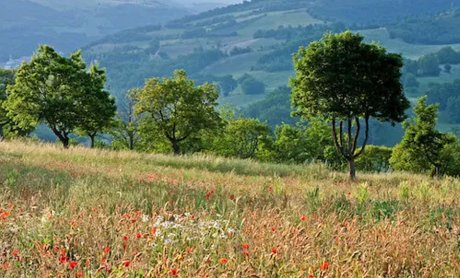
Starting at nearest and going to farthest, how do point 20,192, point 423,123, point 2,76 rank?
point 20,192, point 423,123, point 2,76

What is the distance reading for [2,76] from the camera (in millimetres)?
61219

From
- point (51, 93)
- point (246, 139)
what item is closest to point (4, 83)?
point (51, 93)

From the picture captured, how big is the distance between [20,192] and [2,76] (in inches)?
2322

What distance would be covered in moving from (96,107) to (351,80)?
20.9 metres

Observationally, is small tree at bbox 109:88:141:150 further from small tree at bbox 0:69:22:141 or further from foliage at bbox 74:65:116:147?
foliage at bbox 74:65:116:147

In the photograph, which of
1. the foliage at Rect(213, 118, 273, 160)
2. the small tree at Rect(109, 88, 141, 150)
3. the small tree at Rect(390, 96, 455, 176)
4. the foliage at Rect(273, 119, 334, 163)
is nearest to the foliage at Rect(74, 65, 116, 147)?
the small tree at Rect(109, 88, 141, 150)

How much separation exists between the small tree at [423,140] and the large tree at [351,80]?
28.7m

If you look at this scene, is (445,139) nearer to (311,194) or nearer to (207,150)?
(207,150)

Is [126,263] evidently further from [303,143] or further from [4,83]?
[303,143]

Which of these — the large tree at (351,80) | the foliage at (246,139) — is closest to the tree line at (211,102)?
the large tree at (351,80)

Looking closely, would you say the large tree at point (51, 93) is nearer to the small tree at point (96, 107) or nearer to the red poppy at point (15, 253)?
the small tree at point (96, 107)

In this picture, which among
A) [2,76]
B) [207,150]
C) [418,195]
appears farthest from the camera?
[207,150]

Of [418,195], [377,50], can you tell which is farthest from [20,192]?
[377,50]

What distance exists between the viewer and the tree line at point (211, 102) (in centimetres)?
2603
